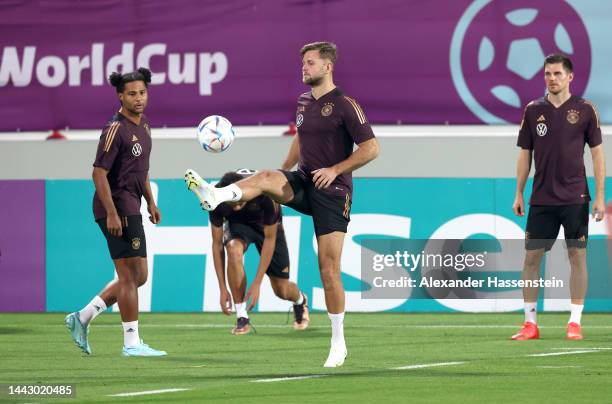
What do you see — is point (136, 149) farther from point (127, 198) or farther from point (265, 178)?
point (265, 178)

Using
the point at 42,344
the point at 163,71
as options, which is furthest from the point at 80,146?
the point at 42,344

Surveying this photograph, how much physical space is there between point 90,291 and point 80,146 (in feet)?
6.42

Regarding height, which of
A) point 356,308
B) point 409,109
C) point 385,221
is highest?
point 409,109

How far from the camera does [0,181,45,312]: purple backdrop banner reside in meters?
16.0

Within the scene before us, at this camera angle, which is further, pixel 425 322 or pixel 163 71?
pixel 163 71

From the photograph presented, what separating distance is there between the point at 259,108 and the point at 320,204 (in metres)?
7.24

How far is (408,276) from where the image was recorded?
15531 mm

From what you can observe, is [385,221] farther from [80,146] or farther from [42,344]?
[42,344]

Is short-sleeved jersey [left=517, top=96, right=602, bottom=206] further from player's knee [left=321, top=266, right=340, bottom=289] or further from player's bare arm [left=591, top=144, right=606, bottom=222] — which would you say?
player's knee [left=321, top=266, right=340, bottom=289]

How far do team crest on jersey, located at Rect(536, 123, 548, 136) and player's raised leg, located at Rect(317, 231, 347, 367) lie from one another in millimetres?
3152

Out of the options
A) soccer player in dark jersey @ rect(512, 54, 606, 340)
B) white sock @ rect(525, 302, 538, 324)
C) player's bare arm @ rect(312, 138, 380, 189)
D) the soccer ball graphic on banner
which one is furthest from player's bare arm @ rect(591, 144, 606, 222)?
the soccer ball graphic on banner

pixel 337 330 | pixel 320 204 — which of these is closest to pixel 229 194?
pixel 320 204

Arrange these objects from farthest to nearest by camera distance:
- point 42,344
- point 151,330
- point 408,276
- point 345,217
A: 1. point 408,276
2. point 151,330
3. point 42,344
4. point 345,217

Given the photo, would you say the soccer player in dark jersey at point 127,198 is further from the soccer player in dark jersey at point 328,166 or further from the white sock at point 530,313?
the white sock at point 530,313
